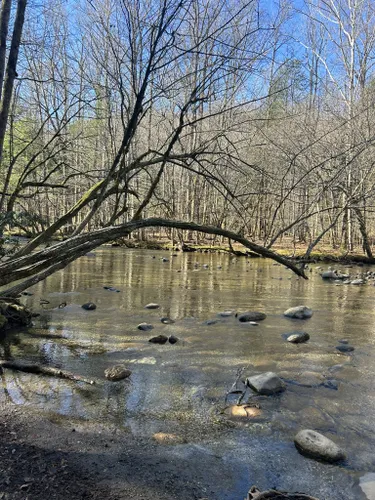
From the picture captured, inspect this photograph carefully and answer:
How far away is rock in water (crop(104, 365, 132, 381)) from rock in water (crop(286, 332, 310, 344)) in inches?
90.8

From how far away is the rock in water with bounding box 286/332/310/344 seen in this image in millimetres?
5117

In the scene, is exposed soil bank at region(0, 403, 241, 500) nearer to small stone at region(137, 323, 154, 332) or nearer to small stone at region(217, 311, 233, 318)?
small stone at region(137, 323, 154, 332)

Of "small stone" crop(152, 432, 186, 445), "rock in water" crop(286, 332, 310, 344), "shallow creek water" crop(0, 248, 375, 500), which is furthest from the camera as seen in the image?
"rock in water" crop(286, 332, 310, 344)

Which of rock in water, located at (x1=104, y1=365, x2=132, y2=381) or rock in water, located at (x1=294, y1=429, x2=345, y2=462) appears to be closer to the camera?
rock in water, located at (x1=294, y1=429, x2=345, y2=462)

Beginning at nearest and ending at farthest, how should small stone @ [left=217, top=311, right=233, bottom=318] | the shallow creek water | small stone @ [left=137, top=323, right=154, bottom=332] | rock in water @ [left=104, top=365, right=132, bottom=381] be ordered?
the shallow creek water → rock in water @ [left=104, top=365, right=132, bottom=381] → small stone @ [left=137, top=323, right=154, bottom=332] → small stone @ [left=217, top=311, right=233, bottom=318]

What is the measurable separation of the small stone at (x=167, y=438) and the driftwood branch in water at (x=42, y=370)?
1.04 metres

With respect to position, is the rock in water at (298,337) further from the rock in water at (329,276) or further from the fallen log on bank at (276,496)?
the rock in water at (329,276)

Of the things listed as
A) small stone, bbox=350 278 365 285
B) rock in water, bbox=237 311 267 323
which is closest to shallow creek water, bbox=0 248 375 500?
rock in water, bbox=237 311 267 323

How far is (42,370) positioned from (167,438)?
158 cm

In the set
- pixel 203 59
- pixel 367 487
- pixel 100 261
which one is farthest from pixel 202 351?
pixel 100 261

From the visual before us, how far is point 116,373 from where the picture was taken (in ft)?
12.2

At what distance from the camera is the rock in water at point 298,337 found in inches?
201

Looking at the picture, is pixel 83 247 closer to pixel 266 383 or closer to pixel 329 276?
pixel 266 383

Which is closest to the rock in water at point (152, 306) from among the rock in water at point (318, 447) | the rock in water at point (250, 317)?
the rock in water at point (250, 317)
